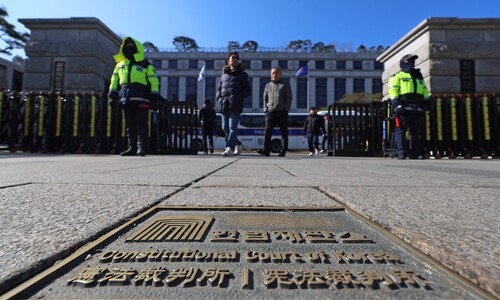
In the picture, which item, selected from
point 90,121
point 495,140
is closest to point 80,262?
point 90,121

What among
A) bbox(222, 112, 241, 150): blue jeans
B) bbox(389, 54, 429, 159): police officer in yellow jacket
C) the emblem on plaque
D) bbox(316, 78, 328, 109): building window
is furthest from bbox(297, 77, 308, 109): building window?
the emblem on plaque

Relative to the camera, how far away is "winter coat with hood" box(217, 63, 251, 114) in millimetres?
6875

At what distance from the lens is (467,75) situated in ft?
36.1

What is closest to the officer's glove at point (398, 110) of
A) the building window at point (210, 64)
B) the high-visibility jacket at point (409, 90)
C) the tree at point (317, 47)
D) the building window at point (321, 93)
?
the high-visibility jacket at point (409, 90)

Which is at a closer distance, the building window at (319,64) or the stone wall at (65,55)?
the stone wall at (65,55)

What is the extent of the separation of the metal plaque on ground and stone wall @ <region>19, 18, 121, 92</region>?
40.0 feet

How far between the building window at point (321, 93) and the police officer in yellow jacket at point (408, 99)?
47618 mm

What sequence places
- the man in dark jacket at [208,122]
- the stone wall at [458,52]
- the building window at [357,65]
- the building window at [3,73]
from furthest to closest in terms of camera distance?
the building window at [357,65] < the building window at [3,73] < the man in dark jacket at [208,122] < the stone wall at [458,52]

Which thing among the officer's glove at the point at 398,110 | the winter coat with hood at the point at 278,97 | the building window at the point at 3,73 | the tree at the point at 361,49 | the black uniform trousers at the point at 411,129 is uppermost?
the tree at the point at 361,49

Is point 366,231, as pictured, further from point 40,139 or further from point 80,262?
point 40,139

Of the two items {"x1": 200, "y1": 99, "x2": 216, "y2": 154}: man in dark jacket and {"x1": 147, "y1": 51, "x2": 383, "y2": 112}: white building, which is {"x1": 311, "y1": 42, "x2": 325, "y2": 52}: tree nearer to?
{"x1": 147, "y1": 51, "x2": 383, "y2": 112}: white building

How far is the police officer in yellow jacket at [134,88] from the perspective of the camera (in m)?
6.24

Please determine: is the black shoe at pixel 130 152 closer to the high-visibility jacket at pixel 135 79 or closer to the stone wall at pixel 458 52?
the high-visibility jacket at pixel 135 79

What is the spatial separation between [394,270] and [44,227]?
1.07m
